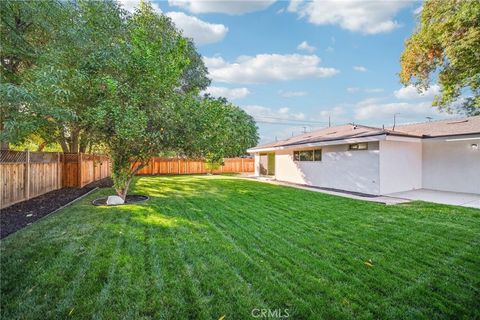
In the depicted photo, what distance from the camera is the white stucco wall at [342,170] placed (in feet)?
32.2

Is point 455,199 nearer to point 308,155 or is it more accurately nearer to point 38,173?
point 308,155

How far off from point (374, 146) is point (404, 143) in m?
1.95

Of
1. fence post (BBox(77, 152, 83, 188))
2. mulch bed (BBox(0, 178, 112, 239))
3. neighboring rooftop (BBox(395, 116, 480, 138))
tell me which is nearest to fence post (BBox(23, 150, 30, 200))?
mulch bed (BBox(0, 178, 112, 239))

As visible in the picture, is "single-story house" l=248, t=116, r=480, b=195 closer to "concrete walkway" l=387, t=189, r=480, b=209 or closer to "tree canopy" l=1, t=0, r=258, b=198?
"concrete walkway" l=387, t=189, r=480, b=209

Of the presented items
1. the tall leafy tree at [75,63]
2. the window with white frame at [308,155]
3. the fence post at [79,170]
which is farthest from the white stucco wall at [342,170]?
the fence post at [79,170]

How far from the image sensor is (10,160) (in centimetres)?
642

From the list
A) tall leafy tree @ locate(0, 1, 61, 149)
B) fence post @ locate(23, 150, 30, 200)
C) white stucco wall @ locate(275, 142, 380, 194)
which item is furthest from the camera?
white stucco wall @ locate(275, 142, 380, 194)

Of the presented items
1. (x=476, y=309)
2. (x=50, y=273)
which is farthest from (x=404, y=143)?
(x=50, y=273)

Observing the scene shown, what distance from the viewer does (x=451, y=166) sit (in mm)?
10266

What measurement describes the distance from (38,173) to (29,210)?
7.80 ft

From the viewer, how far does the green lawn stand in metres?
2.47

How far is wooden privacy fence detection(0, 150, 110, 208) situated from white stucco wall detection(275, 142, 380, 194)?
11328 millimetres

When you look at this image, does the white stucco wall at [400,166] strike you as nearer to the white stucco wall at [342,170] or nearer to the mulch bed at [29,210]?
the white stucco wall at [342,170]

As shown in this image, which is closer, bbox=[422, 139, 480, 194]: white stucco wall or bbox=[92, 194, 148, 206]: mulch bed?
bbox=[92, 194, 148, 206]: mulch bed
